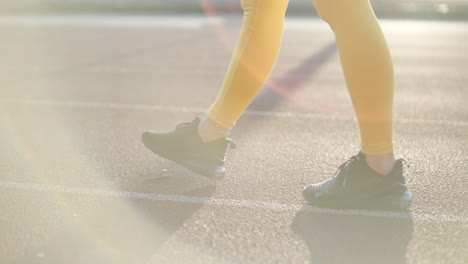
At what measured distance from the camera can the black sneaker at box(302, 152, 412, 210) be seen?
327 centimetres

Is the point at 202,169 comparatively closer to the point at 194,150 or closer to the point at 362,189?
the point at 194,150

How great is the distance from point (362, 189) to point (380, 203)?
0.38 feet

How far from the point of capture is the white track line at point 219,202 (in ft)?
10.8

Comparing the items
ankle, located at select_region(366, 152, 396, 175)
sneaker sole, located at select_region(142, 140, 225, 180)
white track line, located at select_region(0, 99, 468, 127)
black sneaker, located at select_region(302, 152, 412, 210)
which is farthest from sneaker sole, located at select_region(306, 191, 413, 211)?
white track line, located at select_region(0, 99, 468, 127)

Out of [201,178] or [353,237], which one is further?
[201,178]

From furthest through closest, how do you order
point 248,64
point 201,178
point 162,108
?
point 162,108
point 201,178
point 248,64

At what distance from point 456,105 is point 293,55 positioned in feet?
14.8

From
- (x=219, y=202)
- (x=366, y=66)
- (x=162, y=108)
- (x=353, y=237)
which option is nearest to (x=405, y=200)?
(x=353, y=237)

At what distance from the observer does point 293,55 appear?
35.7ft

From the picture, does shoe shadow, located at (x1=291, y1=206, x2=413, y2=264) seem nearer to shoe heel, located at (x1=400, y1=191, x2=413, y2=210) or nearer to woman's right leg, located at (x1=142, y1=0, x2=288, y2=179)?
shoe heel, located at (x1=400, y1=191, x2=413, y2=210)

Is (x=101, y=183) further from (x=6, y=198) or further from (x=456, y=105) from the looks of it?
(x=456, y=105)

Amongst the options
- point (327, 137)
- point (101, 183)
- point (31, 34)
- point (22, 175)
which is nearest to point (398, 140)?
point (327, 137)

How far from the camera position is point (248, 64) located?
12.0 ft

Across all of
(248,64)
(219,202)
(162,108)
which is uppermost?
(248,64)
